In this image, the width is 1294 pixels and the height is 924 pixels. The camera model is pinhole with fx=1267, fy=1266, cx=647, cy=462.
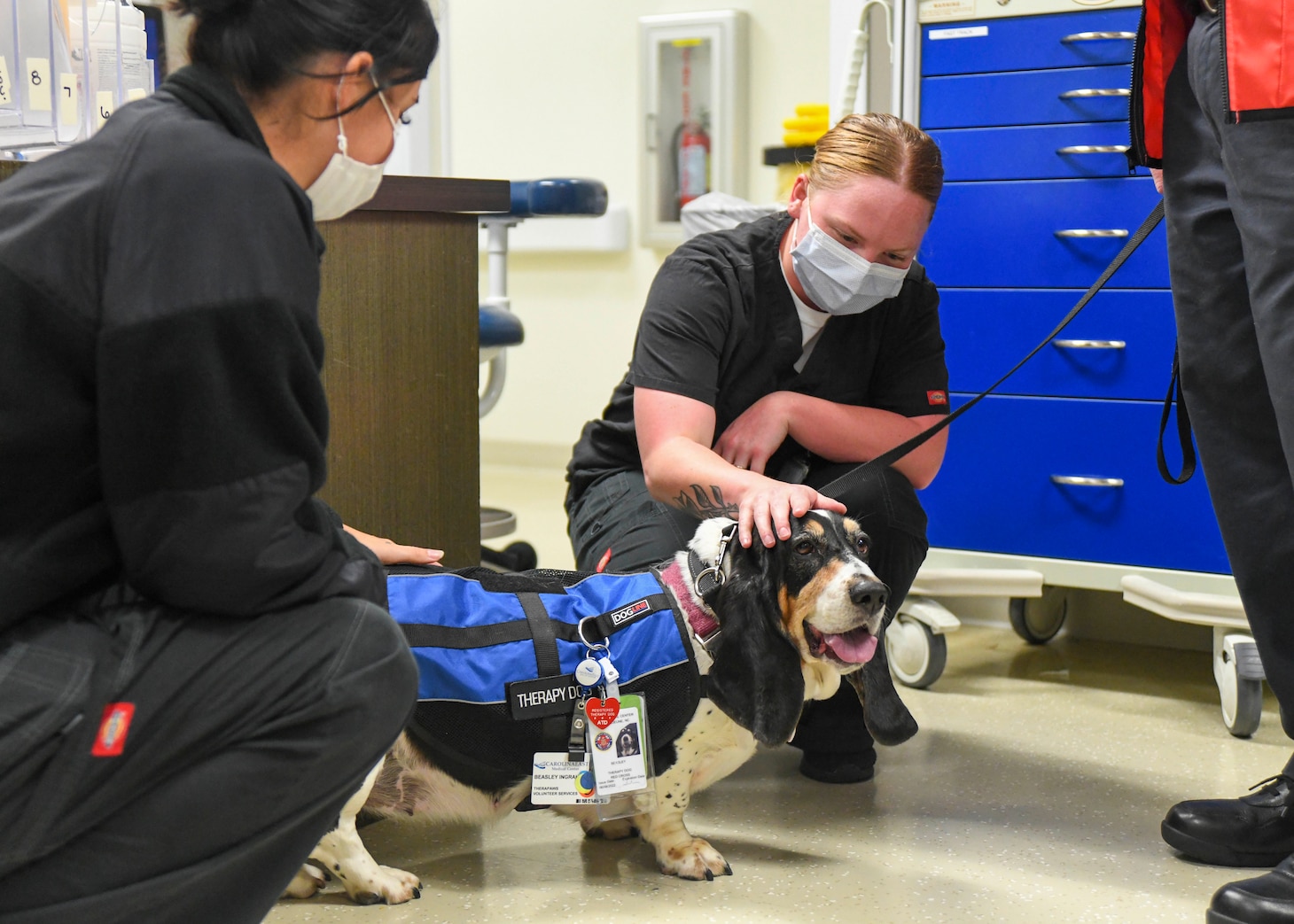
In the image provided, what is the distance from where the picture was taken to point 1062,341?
2736mm

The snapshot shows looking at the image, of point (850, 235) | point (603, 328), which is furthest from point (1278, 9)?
point (603, 328)

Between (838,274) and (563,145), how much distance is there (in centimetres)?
333

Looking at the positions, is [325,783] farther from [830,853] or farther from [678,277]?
[678,277]

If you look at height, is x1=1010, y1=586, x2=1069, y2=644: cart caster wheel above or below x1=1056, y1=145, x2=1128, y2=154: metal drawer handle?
below

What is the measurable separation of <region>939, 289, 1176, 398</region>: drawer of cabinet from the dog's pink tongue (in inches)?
47.1

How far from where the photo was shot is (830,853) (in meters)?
1.88

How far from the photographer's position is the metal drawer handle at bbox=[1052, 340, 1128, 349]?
268 cm

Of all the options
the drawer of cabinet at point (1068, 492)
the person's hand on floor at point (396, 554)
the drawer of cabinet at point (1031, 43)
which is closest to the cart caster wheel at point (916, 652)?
the drawer of cabinet at point (1068, 492)

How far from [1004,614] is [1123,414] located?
0.81 m

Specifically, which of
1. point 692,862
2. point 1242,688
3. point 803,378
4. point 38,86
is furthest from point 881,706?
point 38,86

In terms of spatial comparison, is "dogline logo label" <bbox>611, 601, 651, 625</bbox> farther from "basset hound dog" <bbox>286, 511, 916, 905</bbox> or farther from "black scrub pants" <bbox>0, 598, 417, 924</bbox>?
"black scrub pants" <bbox>0, 598, 417, 924</bbox>

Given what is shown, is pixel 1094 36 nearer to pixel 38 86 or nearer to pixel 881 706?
pixel 881 706

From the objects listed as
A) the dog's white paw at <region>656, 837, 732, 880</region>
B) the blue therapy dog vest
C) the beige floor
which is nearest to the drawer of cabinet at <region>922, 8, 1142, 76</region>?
the beige floor

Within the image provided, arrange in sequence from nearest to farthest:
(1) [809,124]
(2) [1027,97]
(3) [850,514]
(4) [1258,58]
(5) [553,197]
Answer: (4) [1258,58], (3) [850,514], (2) [1027,97], (1) [809,124], (5) [553,197]
